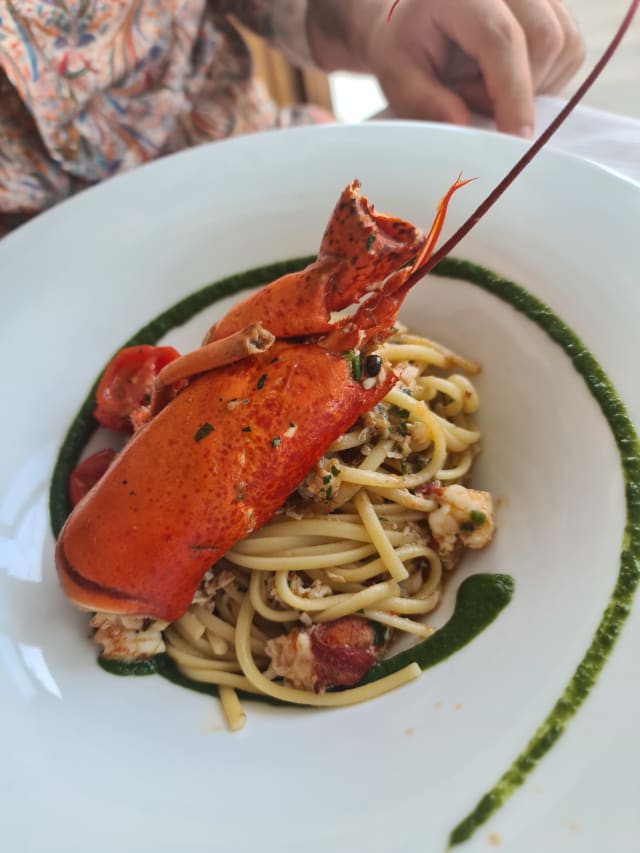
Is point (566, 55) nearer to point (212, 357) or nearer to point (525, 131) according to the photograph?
point (525, 131)

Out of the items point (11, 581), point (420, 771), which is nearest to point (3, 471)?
point (11, 581)

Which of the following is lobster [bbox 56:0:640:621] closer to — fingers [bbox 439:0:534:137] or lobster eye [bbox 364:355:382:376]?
lobster eye [bbox 364:355:382:376]

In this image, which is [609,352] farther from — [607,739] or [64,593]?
[64,593]

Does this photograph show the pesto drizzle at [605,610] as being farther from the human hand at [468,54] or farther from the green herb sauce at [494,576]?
the human hand at [468,54]

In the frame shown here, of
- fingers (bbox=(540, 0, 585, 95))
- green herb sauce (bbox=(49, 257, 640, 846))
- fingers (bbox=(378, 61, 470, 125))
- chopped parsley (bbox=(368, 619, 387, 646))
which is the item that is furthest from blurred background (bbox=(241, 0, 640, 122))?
chopped parsley (bbox=(368, 619, 387, 646))

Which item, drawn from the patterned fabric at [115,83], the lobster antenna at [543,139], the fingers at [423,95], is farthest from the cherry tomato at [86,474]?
the fingers at [423,95]

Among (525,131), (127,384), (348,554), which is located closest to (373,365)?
(348,554)
